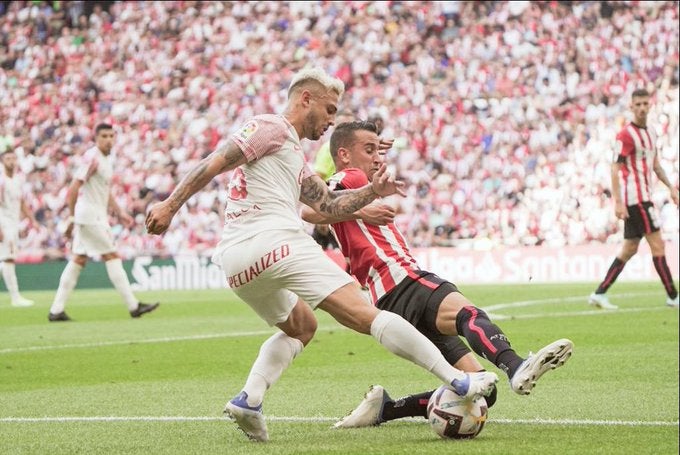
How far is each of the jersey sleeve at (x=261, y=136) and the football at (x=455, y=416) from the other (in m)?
1.47

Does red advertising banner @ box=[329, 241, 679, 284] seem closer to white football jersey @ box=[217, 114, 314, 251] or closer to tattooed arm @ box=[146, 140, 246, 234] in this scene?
white football jersey @ box=[217, 114, 314, 251]

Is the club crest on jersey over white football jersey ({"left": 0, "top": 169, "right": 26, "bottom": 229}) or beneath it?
over

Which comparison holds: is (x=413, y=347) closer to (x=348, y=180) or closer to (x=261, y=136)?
(x=261, y=136)

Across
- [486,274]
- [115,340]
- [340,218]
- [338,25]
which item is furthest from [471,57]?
[340,218]

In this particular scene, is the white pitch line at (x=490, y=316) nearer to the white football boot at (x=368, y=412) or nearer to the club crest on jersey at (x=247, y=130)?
the white football boot at (x=368, y=412)

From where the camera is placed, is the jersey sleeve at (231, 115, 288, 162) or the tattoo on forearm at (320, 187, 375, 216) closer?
the jersey sleeve at (231, 115, 288, 162)

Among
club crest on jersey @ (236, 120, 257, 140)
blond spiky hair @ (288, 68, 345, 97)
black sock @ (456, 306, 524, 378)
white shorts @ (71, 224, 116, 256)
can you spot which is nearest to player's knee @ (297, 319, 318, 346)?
black sock @ (456, 306, 524, 378)

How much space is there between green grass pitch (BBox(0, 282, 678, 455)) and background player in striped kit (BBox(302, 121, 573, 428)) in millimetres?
153

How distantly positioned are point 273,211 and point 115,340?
25.4ft

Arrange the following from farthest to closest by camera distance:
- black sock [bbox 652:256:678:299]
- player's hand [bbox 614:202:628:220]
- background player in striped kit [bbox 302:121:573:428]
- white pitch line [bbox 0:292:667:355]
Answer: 1. black sock [bbox 652:256:678:299]
2. player's hand [bbox 614:202:628:220]
3. white pitch line [bbox 0:292:667:355]
4. background player in striped kit [bbox 302:121:573:428]

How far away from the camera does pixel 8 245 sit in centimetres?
2069

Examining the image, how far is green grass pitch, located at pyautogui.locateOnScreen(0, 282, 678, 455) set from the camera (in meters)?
6.12

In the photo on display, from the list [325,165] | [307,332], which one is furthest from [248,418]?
[325,165]

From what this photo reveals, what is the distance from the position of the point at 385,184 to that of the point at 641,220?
943cm
